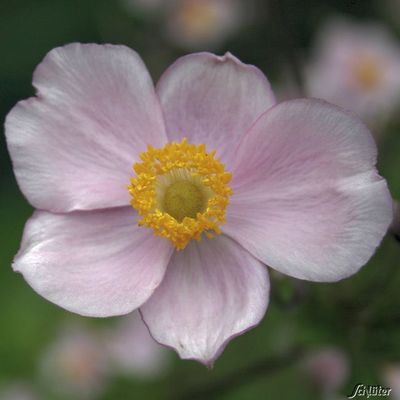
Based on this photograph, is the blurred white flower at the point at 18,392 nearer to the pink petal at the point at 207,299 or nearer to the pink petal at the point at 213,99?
the pink petal at the point at 207,299

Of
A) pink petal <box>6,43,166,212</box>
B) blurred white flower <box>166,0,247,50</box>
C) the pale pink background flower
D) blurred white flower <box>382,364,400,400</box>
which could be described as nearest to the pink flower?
pink petal <box>6,43,166,212</box>

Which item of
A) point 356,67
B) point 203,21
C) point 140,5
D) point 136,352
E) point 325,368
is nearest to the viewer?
point 325,368

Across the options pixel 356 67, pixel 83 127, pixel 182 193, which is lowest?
pixel 356 67

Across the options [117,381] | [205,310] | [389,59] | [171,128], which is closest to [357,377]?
[205,310]

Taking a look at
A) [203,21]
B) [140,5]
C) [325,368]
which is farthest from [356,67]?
[325,368]

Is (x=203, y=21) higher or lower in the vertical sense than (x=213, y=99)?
lower

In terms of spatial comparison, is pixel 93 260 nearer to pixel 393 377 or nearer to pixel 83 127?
pixel 83 127
